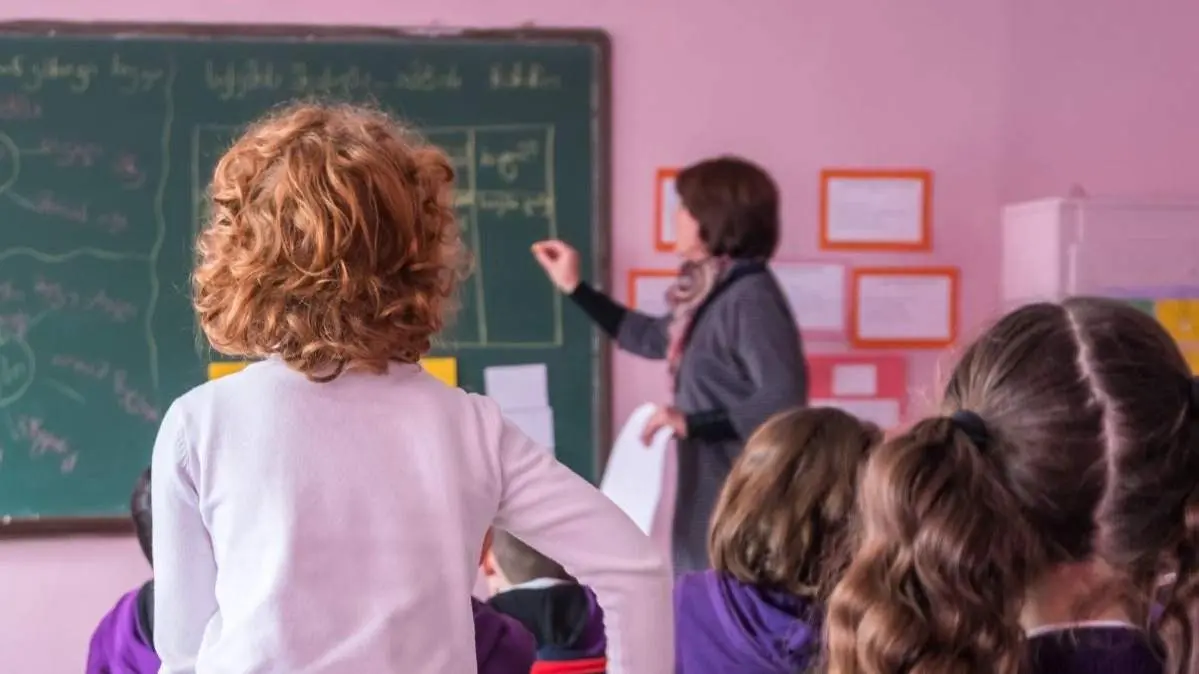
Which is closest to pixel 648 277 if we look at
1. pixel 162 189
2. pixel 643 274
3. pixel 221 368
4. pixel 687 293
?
pixel 643 274

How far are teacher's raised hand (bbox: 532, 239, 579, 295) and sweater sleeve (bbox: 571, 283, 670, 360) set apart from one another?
25mm

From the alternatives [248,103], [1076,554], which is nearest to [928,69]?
[248,103]

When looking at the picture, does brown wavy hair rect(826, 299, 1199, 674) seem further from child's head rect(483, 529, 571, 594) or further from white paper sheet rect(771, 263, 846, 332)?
white paper sheet rect(771, 263, 846, 332)

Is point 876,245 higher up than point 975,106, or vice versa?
point 975,106

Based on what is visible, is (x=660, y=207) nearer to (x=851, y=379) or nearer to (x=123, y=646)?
(x=851, y=379)

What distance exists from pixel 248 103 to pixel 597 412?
1.11 metres

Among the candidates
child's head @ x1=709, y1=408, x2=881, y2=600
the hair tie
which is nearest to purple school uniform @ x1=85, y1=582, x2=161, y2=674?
child's head @ x1=709, y1=408, x2=881, y2=600

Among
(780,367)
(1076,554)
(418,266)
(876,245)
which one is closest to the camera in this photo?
(1076,554)

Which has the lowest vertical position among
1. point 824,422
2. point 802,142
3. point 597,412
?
point 597,412

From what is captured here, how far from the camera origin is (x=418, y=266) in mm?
1202

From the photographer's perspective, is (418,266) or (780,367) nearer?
(418,266)

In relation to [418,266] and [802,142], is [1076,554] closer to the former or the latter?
[418,266]

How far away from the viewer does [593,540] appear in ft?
3.92

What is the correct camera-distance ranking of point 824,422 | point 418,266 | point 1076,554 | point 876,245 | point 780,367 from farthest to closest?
point 876,245
point 780,367
point 824,422
point 418,266
point 1076,554
